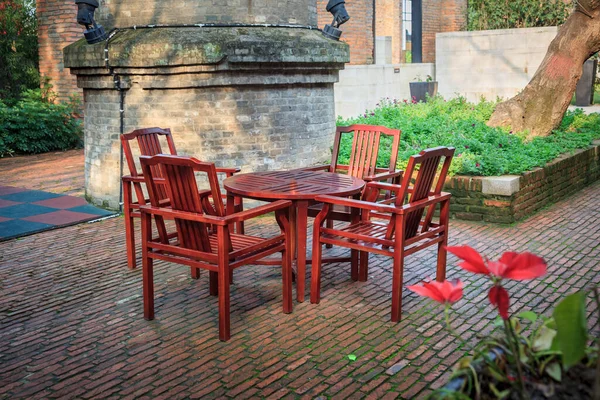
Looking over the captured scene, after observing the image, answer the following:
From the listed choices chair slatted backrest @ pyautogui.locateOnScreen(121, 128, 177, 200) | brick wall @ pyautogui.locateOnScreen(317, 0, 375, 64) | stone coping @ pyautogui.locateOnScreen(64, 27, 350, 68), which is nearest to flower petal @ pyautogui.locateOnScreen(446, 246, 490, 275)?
chair slatted backrest @ pyautogui.locateOnScreen(121, 128, 177, 200)

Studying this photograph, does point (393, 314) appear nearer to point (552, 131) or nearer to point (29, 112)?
point (552, 131)

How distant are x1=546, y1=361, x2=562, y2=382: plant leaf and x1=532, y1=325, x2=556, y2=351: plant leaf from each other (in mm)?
59

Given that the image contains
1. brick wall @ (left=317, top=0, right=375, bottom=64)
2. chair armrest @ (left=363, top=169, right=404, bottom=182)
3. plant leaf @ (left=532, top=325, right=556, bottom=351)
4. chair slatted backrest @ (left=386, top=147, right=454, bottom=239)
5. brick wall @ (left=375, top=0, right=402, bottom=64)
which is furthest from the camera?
brick wall @ (left=375, top=0, right=402, bottom=64)

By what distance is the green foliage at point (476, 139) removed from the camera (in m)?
8.16

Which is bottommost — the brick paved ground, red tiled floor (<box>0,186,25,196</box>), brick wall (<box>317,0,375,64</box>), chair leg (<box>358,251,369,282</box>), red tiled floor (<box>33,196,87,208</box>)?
the brick paved ground

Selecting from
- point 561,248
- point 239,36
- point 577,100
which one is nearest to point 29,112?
point 239,36

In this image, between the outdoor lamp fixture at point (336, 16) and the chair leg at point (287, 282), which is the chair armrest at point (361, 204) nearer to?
the chair leg at point (287, 282)

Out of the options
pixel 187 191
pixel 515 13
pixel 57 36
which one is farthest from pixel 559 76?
pixel 515 13

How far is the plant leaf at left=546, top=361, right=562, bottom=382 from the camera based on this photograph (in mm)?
1961

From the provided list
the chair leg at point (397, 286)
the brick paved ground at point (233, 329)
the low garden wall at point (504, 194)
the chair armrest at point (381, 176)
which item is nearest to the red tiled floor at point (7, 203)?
the brick paved ground at point (233, 329)

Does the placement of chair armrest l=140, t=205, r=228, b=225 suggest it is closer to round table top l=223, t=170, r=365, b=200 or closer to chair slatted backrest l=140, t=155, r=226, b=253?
chair slatted backrest l=140, t=155, r=226, b=253

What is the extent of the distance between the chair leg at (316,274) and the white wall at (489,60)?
46.6ft

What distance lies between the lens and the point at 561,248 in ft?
22.0

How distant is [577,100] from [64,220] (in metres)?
15.1
